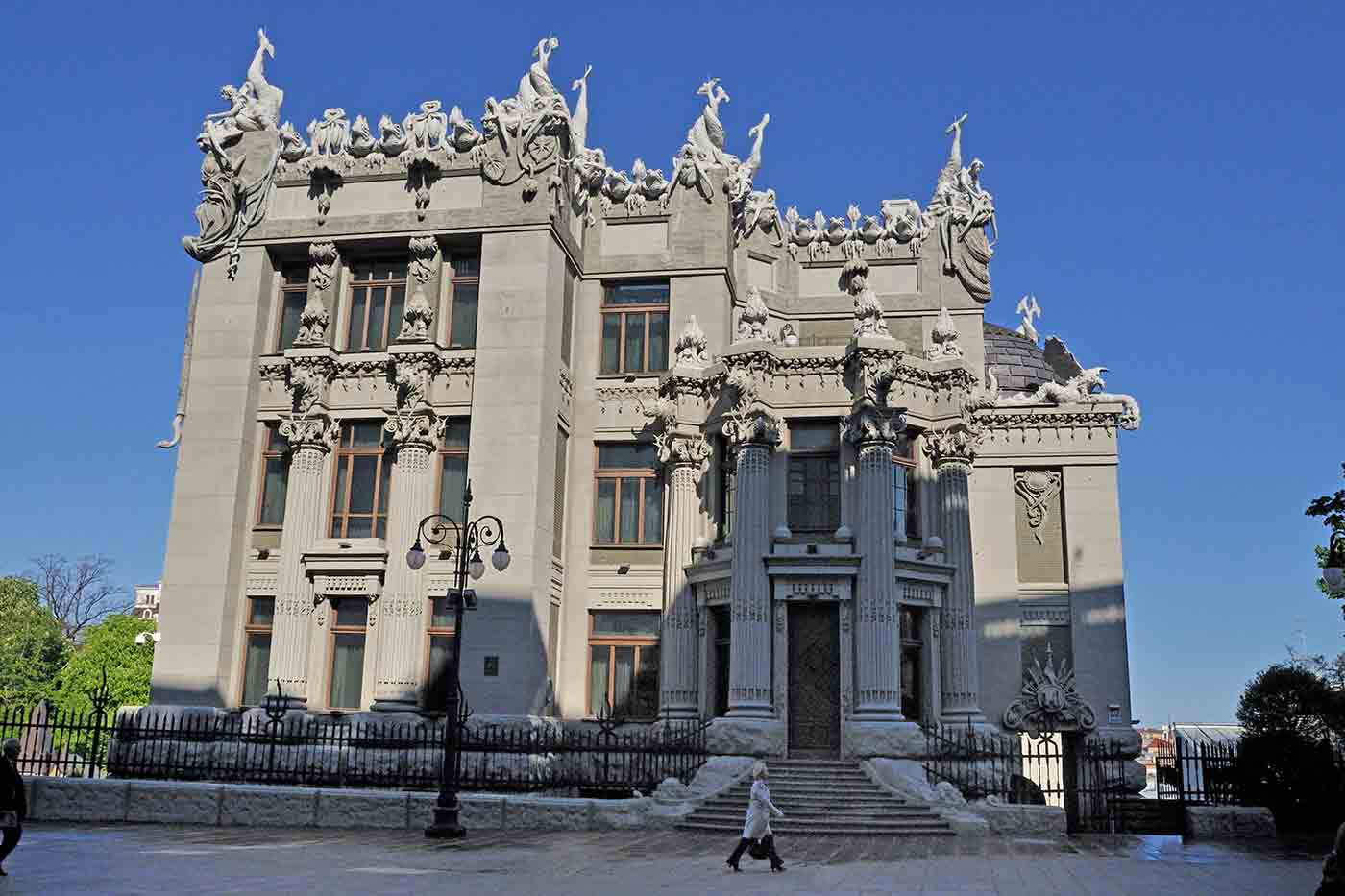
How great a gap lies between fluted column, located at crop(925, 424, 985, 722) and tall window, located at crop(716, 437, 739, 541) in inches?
217

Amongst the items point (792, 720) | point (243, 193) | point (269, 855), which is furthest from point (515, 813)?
point (243, 193)

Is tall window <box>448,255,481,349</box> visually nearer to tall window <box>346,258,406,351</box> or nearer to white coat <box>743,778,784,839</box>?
tall window <box>346,258,406,351</box>

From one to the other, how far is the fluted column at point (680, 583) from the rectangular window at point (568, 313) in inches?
169

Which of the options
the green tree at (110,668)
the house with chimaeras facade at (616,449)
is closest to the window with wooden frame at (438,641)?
the house with chimaeras facade at (616,449)

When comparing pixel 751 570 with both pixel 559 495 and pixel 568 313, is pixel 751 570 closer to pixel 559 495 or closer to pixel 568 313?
pixel 559 495

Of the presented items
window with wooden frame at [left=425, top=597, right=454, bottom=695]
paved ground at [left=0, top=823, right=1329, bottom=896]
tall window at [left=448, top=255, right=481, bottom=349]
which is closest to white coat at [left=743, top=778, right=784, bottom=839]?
paved ground at [left=0, top=823, right=1329, bottom=896]

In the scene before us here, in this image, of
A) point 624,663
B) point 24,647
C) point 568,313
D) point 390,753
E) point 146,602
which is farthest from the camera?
point 146,602

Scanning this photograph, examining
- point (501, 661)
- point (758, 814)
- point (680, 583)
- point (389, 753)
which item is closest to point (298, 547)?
point (389, 753)

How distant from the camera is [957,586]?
31875 millimetres

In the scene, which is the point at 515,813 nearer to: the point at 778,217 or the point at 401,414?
the point at 401,414

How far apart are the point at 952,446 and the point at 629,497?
30.5ft

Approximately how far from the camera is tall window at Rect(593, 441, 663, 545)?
34.1 meters

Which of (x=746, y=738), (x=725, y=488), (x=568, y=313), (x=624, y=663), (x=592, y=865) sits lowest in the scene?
(x=592, y=865)

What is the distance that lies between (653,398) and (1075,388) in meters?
13.4
